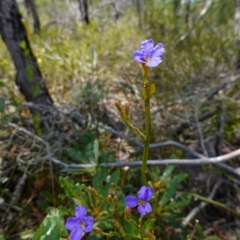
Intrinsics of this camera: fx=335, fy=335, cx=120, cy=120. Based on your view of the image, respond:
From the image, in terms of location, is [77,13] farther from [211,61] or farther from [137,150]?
[137,150]

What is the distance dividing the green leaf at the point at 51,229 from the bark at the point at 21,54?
844mm

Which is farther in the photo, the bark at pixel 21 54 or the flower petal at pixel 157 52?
the bark at pixel 21 54

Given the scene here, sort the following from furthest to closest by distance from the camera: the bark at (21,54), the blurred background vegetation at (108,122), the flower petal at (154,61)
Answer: the bark at (21,54) → the blurred background vegetation at (108,122) → the flower petal at (154,61)

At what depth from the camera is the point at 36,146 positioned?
172 cm

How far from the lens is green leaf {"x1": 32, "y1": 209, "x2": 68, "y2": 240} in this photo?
1.00 metres

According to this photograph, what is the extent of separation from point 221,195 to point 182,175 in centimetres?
41

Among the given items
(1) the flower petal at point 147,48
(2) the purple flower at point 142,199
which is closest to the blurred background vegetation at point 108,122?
(2) the purple flower at point 142,199

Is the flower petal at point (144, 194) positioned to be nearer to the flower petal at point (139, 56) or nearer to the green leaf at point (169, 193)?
the flower petal at point (139, 56)

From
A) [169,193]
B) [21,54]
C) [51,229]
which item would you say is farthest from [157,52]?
[21,54]

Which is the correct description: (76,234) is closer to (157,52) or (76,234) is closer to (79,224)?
(79,224)

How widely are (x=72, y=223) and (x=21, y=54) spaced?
1.29 m

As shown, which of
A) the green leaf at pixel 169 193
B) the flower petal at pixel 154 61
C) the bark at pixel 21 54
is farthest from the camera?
the bark at pixel 21 54

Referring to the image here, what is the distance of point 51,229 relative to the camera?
106 cm

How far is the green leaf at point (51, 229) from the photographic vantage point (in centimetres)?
100
